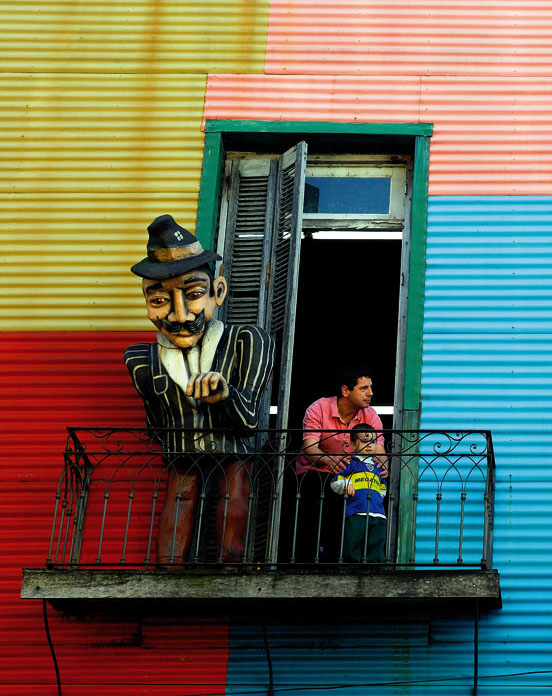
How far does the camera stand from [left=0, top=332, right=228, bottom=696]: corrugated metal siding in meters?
11.6

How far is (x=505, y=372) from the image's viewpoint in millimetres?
12391

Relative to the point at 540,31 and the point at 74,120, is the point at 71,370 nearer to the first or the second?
the point at 74,120

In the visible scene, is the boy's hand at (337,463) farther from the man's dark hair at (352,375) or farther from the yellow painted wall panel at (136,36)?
the yellow painted wall panel at (136,36)

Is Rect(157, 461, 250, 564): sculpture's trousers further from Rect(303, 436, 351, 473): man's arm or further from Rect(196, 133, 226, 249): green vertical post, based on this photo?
Rect(196, 133, 226, 249): green vertical post

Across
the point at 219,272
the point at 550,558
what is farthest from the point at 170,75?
the point at 550,558

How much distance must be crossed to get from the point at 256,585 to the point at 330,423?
1730 millimetres

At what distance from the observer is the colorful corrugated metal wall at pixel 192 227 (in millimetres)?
11547

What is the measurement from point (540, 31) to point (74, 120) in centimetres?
377

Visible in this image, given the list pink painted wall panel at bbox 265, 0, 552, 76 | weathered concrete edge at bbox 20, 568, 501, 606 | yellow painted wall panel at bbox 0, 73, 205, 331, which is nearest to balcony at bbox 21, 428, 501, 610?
weathered concrete edge at bbox 20, 568, 501, 606

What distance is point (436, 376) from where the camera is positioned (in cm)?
1243

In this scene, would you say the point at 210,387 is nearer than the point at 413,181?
Yes

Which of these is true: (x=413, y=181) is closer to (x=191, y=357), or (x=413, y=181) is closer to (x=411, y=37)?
(x=411, y=37)

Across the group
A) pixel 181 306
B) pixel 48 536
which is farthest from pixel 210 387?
pixel 48 536

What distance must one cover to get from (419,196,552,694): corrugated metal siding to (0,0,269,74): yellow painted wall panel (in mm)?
2158
